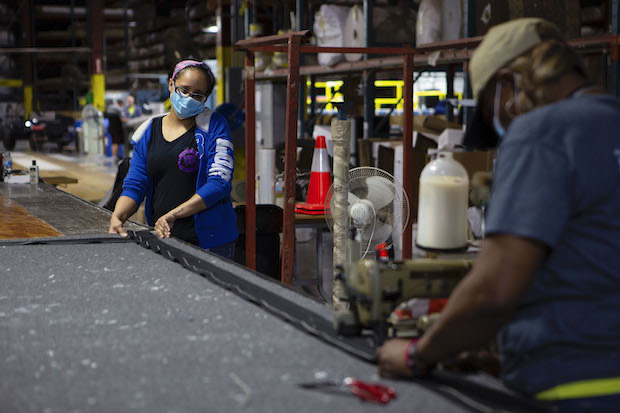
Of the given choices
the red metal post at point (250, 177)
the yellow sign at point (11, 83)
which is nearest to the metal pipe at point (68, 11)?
the yellow sign at point (11, 83)

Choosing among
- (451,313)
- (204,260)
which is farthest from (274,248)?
(451,313)

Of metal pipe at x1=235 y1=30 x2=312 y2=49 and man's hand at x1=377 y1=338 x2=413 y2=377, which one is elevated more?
metal pipe at x1=235 y1=30 x2=312 y2=49

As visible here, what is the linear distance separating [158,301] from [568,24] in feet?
11.5

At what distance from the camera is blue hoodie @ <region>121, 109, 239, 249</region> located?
120 inches

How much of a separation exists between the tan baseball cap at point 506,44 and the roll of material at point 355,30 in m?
5.70

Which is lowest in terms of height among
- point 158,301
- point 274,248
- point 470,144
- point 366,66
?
point 274,248

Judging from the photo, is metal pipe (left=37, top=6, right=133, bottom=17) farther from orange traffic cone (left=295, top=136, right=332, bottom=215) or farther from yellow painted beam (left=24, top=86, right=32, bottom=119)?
orange traffic cone (left=295, top=136, right=332, bottom=215)

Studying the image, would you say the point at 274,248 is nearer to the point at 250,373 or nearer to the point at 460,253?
the point at 460,253

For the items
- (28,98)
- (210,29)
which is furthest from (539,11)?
(28,98)

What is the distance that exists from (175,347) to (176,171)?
158cm

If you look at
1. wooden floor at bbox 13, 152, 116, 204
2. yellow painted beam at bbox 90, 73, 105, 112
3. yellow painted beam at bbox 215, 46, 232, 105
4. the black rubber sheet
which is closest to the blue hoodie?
the black rubber sheet

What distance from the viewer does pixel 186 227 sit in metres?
3.13

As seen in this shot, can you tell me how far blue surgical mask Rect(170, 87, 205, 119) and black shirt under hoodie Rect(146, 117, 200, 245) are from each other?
7 cm

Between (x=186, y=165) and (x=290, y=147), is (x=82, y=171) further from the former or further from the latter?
(x=186, y=165)
